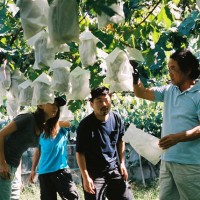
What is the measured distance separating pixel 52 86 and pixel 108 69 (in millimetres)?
353

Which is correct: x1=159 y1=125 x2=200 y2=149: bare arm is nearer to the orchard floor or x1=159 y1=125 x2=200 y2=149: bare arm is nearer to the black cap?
the black cap

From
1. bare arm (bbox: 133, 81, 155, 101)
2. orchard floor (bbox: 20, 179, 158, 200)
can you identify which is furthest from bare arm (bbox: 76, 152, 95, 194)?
orchard floor (bbox: 20, 179, 158, 200)

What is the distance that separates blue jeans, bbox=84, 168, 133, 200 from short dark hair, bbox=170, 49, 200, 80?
1186 millimetres

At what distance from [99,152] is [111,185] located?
292 mm

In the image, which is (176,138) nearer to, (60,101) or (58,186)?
(60,101)

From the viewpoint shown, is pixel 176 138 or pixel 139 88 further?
pixel 139 88

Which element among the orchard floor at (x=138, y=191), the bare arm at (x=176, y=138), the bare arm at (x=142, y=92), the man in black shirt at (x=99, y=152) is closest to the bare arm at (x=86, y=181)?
the man in black shirt at (x=99, y=152)

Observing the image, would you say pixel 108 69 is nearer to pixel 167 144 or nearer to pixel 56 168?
pixel 167 144

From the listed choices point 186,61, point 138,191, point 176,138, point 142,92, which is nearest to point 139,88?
point 142,92

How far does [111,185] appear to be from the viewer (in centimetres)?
348

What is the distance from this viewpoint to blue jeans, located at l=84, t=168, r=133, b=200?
11.2 feet

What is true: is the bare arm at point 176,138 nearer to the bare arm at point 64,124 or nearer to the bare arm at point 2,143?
the bare arm at point 2,143

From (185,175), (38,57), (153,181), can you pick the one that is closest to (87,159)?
(185,175)

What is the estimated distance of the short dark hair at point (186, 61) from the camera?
2.63 metres
